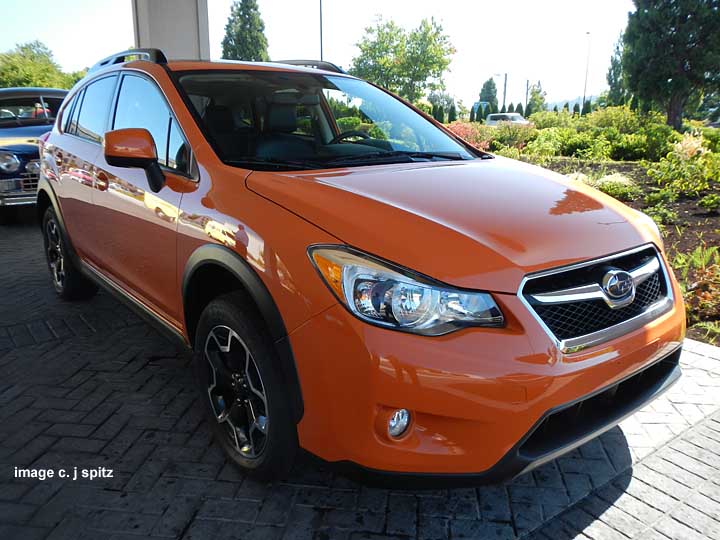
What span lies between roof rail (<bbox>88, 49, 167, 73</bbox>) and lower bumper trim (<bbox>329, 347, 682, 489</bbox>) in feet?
8.31

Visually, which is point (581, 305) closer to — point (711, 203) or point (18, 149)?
point (711, 203)

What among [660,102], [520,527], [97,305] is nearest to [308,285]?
[520,527]

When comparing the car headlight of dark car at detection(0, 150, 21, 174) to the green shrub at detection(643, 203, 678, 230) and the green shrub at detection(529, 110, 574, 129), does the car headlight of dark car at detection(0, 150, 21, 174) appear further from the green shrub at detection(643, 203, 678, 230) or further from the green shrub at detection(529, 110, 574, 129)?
the green shrub at detection(529, 110, 574, 129)

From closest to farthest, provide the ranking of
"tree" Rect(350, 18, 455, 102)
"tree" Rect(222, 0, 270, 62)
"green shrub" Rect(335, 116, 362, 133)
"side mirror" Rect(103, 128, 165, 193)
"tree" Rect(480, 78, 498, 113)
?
"side mirror" Rect(103, 128, 165, 193) < "green shrub" Rect(335, 116, 362, 133) < "tree" Rect(350, 18, 455, 102) < "tree" Rect(222, 0, 270, 62) < "tree" Rect(480, 78, 498, 113)

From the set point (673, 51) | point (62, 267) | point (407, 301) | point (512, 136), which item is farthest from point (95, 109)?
point (673, 51)

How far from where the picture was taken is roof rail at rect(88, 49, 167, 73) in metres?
3.29

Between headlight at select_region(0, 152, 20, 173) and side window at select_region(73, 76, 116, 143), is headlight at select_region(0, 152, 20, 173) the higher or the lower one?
the lower one

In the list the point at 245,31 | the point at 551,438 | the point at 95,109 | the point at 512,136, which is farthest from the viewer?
the point at 245,31

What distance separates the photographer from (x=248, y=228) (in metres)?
2.16

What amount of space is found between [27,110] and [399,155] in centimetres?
770

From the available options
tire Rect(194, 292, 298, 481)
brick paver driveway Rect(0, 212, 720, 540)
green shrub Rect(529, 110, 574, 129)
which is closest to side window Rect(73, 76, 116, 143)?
brick paver driveway Rect(0, 212, 720, 540)

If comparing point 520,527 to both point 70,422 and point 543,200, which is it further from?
point 70,422

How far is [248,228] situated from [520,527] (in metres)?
1.55

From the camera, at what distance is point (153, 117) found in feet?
9.86
